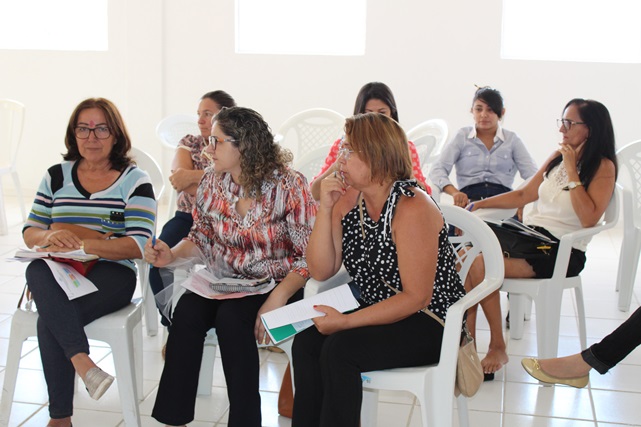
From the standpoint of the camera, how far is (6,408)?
8.43 ft

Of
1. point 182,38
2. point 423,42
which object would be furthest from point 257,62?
point 423,42

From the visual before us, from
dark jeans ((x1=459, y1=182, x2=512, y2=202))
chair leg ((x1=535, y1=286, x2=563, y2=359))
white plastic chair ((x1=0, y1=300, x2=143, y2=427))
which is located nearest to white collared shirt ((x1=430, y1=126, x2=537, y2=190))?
dark jeans ((x1=459, y1=182, x2=512, y2=202))

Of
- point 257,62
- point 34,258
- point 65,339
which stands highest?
point 257,62

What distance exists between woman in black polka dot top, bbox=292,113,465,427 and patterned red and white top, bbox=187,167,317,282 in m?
0.20

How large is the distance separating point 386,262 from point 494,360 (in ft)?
3.41

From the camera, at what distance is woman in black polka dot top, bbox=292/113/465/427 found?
2145mm

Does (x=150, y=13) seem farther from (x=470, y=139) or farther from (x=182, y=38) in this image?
(x=470, y=139)

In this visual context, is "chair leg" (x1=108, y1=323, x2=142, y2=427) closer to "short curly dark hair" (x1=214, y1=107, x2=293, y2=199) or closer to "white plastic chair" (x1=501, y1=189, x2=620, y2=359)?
"short curly dark hair" (x1=214, y1=107, x2=293, y2=199)

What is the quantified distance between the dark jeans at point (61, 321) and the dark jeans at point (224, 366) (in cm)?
26

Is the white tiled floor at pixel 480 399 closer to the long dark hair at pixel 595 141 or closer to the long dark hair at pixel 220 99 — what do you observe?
the long dark hair at pixel 595 141

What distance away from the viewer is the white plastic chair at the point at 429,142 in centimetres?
397

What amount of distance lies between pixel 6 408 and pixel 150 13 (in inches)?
176

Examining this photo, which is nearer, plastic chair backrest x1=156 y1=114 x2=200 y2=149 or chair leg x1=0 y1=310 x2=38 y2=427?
chair leg x1=0 y1=310 x2=38 y2=427

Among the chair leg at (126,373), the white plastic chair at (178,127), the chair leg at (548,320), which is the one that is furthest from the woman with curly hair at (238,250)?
the white plastic chair at (178,127)
